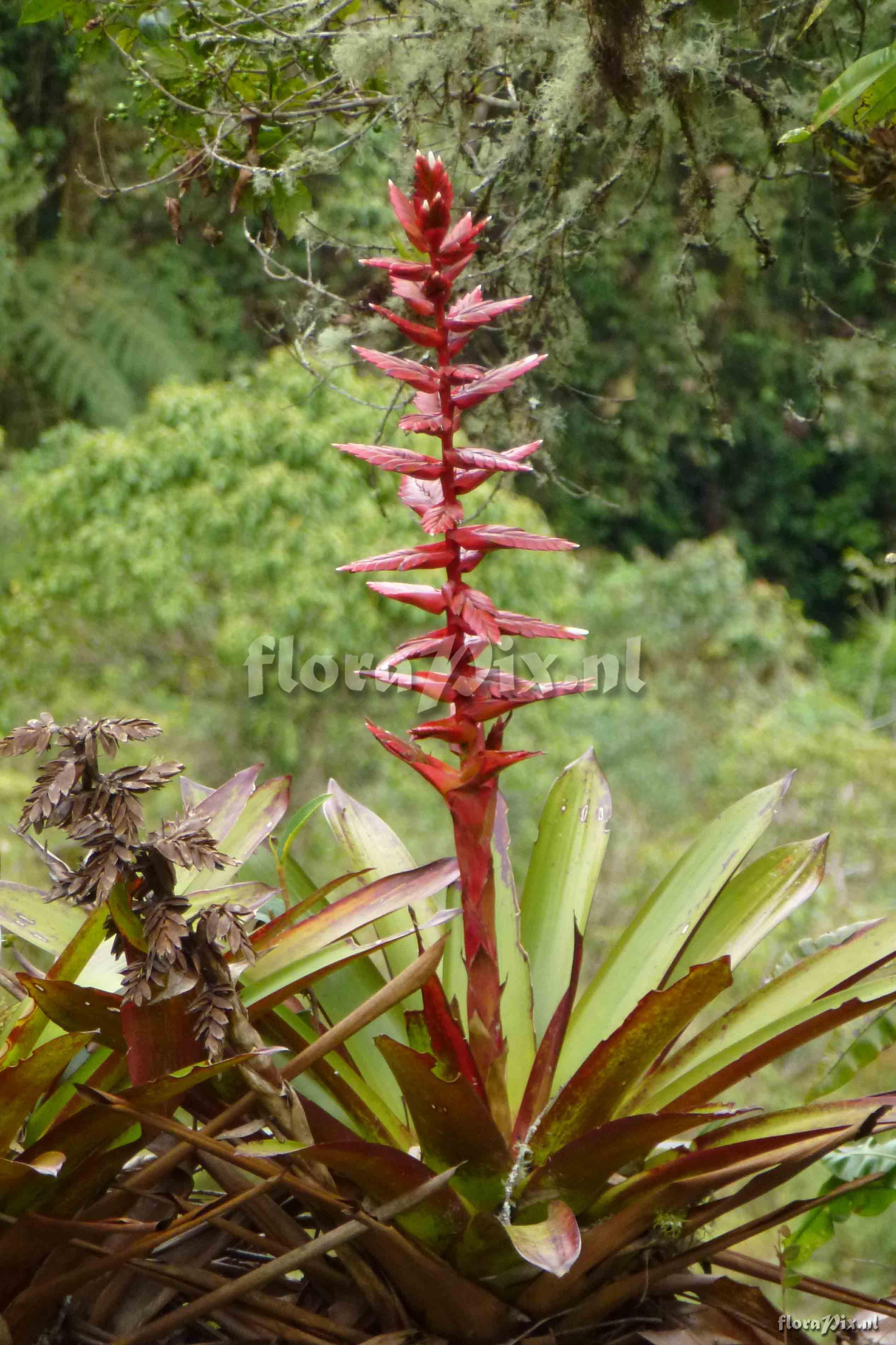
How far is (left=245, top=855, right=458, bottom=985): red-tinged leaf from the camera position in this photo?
2.15 feet

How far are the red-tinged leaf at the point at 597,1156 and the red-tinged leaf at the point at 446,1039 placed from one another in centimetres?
5

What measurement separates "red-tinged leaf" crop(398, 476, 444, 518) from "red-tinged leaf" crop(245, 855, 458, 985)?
0.61 ft

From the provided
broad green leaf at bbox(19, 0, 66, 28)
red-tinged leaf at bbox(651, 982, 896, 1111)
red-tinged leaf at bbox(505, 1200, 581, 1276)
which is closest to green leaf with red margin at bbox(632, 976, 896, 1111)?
red-tinged leaf at bbox(651, 982, 896, 1111)

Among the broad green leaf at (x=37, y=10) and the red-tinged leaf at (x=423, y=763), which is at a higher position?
the broad green leaf at (x=37, y=10)

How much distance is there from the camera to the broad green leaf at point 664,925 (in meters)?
0.75

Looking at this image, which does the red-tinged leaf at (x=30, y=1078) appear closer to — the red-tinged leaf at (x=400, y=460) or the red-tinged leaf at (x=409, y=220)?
the red-tinged leaf at (x=400, y=460)

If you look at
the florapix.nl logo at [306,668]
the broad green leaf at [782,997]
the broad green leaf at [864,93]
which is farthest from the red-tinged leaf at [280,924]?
the florapix.nl logo at [306,668]

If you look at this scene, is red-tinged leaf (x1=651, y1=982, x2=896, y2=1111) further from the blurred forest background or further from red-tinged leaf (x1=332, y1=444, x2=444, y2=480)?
the blurred forest background

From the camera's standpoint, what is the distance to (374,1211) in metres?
0.61

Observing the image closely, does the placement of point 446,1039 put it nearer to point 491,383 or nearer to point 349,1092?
point 349,1092

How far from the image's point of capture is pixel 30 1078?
1.97 ft

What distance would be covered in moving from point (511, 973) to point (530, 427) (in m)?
0.73

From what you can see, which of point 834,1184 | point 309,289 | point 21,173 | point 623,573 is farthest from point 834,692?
point 834,1184

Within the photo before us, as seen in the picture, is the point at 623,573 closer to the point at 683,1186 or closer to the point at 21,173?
the point at 21,173
